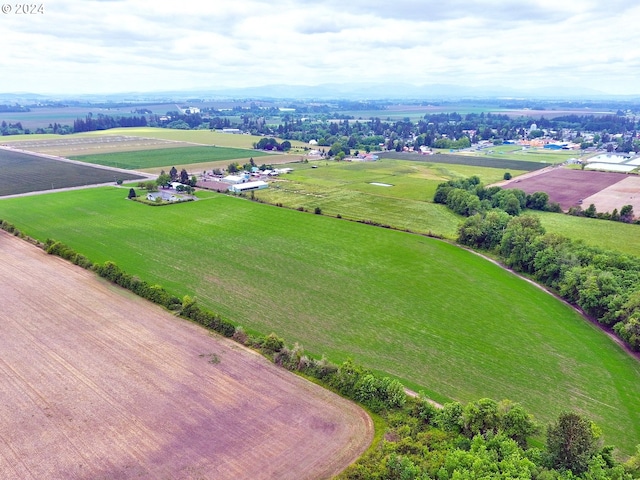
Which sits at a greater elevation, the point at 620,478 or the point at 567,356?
the point at 620,478

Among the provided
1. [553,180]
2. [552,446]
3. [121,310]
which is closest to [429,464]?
[552,446]

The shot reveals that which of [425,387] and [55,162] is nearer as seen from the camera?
[425,387]

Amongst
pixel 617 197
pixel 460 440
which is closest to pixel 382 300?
pixel 460 440

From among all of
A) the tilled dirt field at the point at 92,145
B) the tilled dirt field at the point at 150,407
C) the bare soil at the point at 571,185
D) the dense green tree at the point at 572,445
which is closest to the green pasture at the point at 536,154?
the bare soil at the point at 571,185

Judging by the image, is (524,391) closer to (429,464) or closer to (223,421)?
(429,464)

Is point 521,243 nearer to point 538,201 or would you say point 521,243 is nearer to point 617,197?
point 538,201

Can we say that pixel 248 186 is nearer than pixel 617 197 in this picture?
No

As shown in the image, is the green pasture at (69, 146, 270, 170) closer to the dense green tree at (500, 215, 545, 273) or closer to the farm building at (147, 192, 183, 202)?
the farm building at (147, 192, 183, 202)

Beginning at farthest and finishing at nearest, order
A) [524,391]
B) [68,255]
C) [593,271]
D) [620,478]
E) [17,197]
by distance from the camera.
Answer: [17,197], [68,255], [593,271], [524,391], [620,478]
